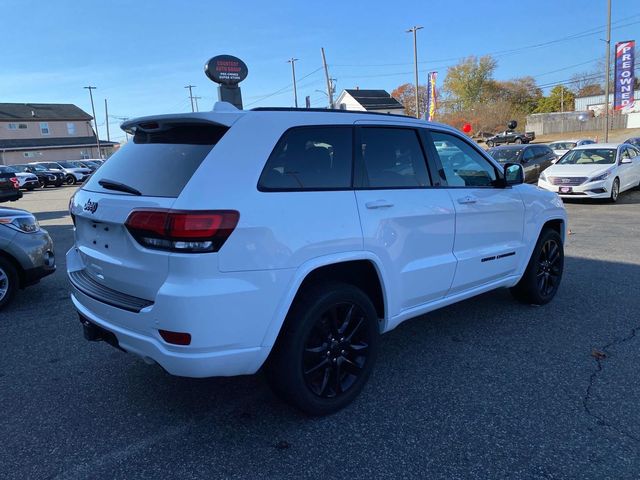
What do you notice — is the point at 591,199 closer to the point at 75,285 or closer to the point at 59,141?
the point at 75,285

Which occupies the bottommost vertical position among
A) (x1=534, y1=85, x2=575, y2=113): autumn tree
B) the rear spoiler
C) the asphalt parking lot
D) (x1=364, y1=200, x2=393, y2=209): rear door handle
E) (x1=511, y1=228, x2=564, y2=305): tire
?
the asphalt parking lot

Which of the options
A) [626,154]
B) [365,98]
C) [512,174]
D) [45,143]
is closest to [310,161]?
[512,174]

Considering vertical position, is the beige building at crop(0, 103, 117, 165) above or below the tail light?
above

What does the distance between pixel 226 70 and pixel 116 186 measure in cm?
782

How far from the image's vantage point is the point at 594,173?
1242 cm

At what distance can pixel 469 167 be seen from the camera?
4.05 metres

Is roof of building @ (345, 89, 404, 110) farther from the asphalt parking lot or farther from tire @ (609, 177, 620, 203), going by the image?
the asphalt parking lot

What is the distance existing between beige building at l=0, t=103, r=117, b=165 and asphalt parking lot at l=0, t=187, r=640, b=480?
194 feet

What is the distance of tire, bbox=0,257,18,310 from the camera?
5075 millimetres

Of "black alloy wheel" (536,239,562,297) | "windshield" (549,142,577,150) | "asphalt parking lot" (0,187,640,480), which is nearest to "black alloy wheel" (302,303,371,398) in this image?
"asphalt parking lot" (0,187,640,480)

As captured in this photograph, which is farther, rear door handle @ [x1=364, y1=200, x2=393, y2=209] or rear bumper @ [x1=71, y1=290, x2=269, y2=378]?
rear door handle @ [x1=364, y1=200, x2=393, y2=209]

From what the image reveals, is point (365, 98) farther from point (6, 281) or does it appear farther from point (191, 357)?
point (191, 357)

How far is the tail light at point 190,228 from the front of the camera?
2330 millimetres

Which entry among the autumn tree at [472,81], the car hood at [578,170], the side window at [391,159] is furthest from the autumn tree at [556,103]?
the side window at [391,159]
